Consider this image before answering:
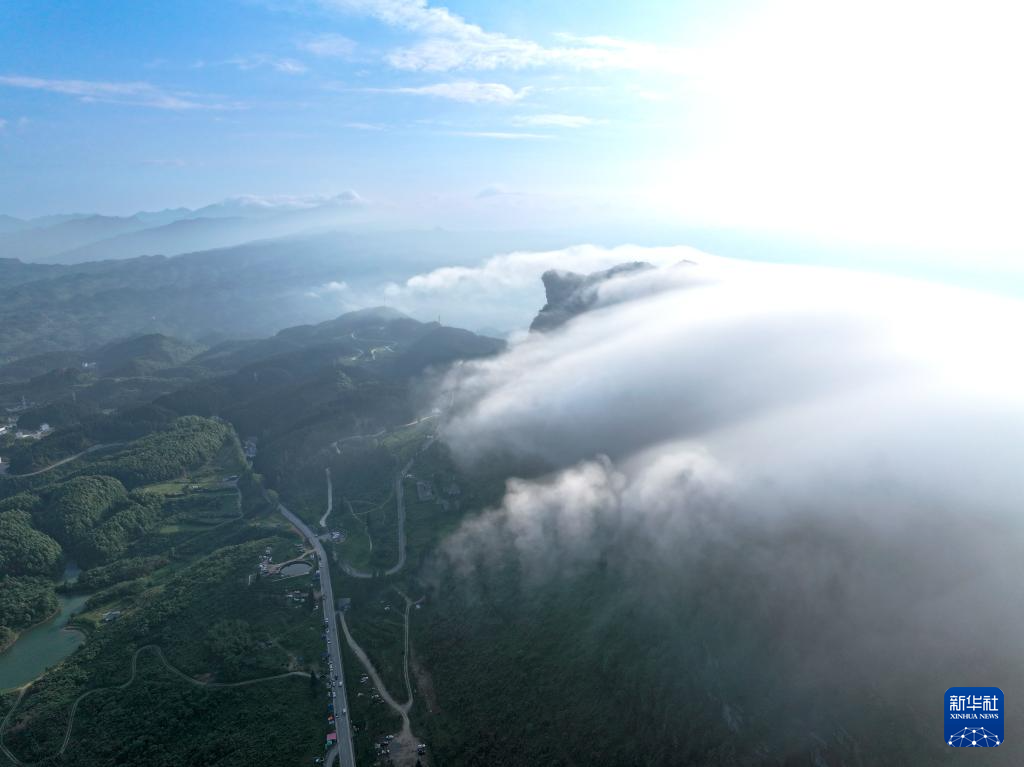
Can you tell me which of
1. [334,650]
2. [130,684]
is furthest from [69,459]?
[334,650]

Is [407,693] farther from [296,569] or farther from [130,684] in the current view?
[296,569]

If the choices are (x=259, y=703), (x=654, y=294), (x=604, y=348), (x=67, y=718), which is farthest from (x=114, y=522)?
(x=654, y=294)

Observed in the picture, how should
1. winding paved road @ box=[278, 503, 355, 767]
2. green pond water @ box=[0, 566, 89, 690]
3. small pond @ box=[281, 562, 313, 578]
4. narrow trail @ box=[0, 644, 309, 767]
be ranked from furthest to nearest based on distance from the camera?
small pond @ box=[281, 562, 313, 578] → green pond water @ box=[0, 566, 89, 690] → narrow trail @ box=[0, 644, 309, 767] → winding paved road @ box=[278, 503, 355, 767]

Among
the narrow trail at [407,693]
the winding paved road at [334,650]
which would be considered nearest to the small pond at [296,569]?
the winding paved road at [334,650]

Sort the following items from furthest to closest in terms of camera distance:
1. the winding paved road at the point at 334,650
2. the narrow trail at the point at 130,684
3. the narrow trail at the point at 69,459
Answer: the narrow trail at the point at 69,459, the narrow trail at the point at 130,684, the winding paved road at the point at 334,650

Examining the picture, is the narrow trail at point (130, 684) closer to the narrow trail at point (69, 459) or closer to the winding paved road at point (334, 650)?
the winding paved road at point (334, 650)

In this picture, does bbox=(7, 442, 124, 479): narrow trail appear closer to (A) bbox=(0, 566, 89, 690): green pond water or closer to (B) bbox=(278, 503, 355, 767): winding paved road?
(A) bbox=(0, 566, 89, 690): green pond water

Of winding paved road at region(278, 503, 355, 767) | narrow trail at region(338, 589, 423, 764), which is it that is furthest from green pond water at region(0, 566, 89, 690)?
narrow trail at region(338, 589, 423, 764)

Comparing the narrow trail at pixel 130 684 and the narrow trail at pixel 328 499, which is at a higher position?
the narrow trail at pixel 328 499

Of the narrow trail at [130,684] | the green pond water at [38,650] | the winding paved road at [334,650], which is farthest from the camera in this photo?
the green pond water at [38,650]
